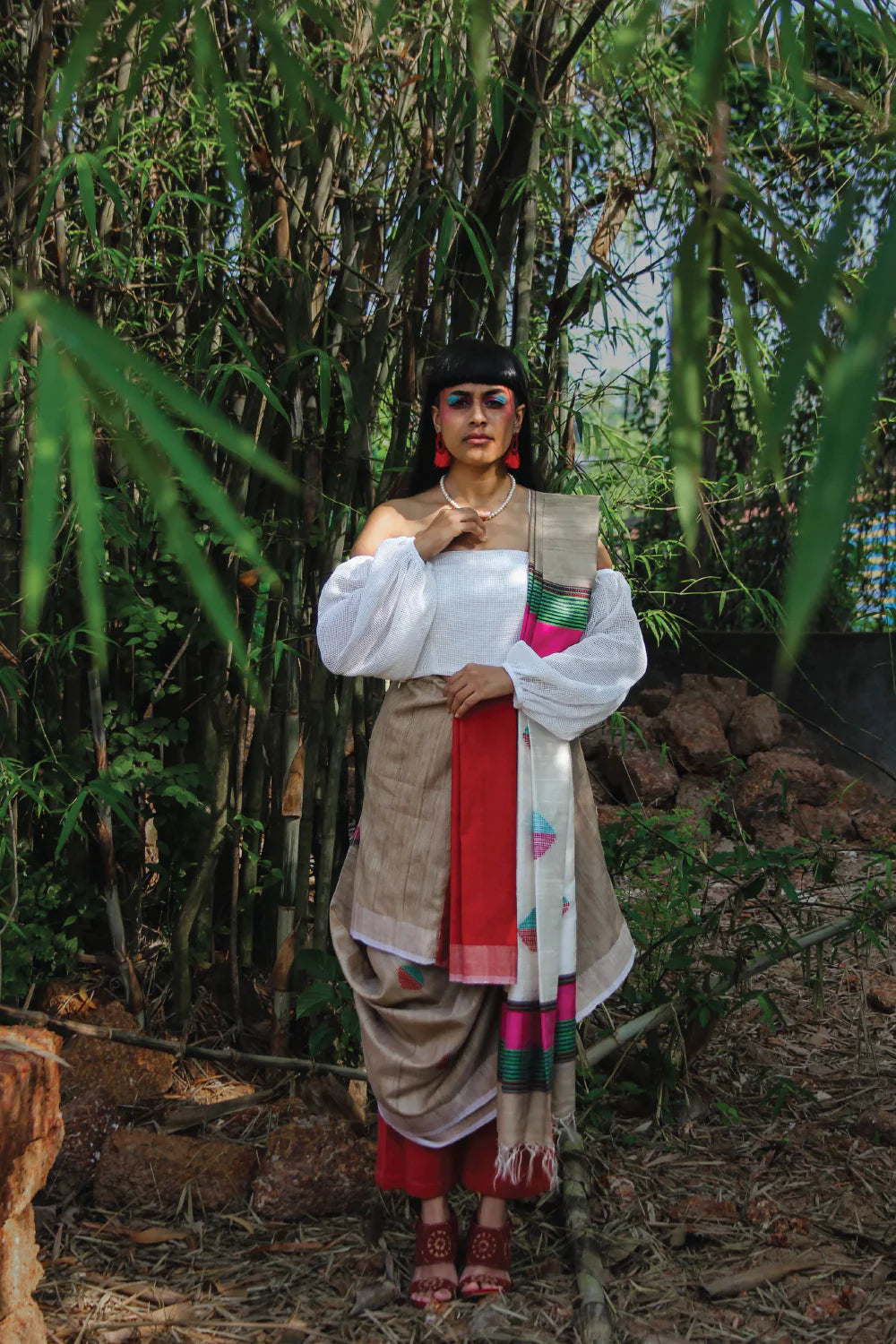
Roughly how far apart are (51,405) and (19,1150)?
3.50 feet

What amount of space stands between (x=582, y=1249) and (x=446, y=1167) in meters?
0.24

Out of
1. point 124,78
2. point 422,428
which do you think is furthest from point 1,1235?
point 124,78

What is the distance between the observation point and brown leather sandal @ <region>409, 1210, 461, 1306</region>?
1784mm

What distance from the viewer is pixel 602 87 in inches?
90.7

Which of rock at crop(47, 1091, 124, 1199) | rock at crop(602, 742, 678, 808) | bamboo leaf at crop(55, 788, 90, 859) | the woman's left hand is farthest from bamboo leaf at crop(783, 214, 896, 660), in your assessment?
rock at crop(602, 742, 678, 808)

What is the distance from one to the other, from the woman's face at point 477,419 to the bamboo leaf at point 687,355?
0.98 m

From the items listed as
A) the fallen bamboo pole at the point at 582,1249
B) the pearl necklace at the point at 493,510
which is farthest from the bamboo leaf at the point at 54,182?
the fallen bamboo pole at the point at 582,1249

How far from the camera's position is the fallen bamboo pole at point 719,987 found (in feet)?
7.13

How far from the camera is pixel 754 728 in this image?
425 centimetres

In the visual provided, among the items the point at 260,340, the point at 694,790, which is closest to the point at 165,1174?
the point at 260,340

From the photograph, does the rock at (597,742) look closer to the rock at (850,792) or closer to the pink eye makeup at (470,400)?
the rock at (850,792)

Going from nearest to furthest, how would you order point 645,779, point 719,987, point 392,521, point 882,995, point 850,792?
point 392,521 < point 719,987 < point 882,995 < point 645,779 < point 850,792

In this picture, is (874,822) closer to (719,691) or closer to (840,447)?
(719,691)

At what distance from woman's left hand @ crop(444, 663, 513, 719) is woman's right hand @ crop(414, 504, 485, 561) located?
0.19 metres
